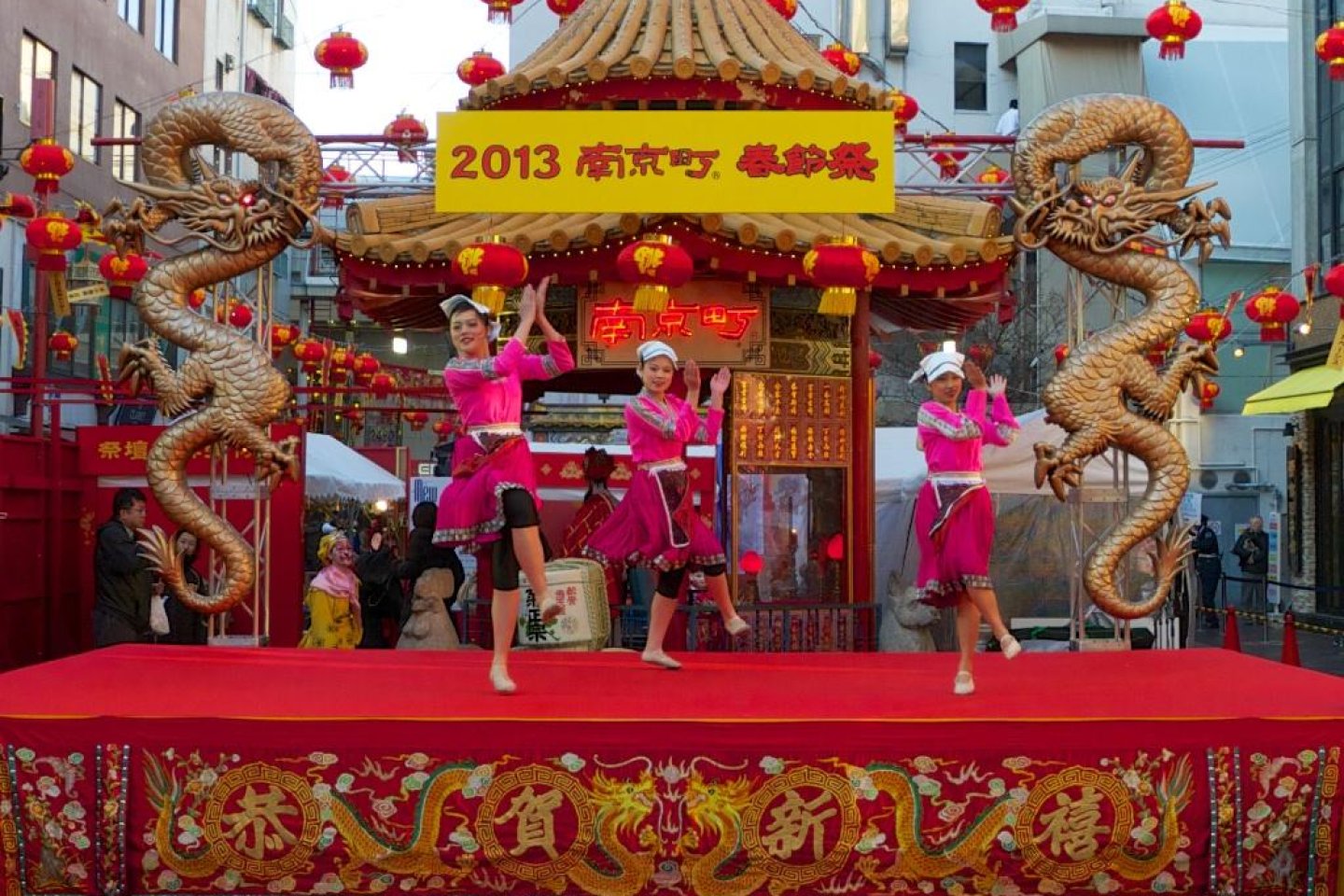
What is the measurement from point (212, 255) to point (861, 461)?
4.30 m

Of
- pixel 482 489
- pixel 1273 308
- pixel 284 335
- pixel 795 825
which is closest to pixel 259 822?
pixel 482 489

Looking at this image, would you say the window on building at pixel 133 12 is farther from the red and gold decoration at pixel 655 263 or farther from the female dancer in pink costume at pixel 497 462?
the female dancer in pink costume at pixel 497 462

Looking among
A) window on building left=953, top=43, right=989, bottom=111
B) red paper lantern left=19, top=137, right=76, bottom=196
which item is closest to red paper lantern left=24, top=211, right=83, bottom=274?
red paper lantern left=19, top=137, right=76, bottom=196

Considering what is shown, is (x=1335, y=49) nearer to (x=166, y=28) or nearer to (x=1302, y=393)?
(x=1302, y=393)

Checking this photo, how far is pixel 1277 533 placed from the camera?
2155 centimetres

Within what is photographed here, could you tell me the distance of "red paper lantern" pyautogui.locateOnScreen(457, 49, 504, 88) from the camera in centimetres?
1320

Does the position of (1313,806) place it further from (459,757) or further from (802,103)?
(802,103)

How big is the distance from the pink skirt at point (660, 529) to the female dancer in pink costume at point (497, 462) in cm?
60

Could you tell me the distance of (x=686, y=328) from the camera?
10156 millimetres

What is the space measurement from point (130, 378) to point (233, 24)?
82.9ft

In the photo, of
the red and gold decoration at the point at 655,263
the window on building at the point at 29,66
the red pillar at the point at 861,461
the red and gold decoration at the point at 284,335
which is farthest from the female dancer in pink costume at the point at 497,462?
the window on building at the point at 29,66

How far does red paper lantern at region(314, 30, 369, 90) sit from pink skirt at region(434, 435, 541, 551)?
21.1 ft

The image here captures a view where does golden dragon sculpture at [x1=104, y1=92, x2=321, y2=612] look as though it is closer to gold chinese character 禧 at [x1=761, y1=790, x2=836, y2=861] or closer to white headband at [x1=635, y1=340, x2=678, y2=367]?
white headband at [x1=635, y1=340, x2=678, y2=367]

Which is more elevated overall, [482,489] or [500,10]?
[500,10]
